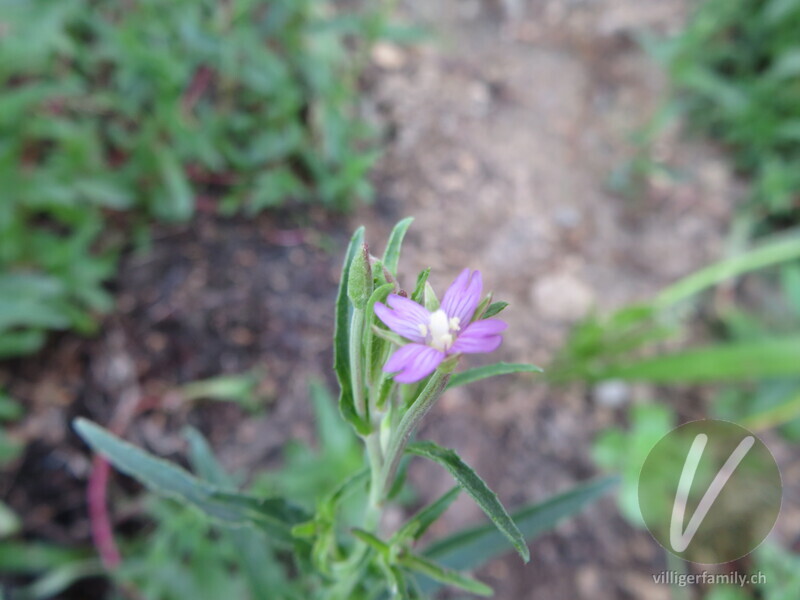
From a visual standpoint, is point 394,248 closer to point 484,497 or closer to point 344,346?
point 344,346

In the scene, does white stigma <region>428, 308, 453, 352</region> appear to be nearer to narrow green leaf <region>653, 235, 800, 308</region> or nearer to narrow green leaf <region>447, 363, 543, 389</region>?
narrow green leaf <region>447, 363, 543, 389</region>

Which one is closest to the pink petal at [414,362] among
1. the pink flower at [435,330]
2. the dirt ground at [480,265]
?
the pink flower at [435,330]

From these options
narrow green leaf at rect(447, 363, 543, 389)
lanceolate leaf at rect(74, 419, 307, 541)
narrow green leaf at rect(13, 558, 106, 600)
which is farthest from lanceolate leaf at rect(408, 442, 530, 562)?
narrow green leaf at rect(13, 558, 106, 600)

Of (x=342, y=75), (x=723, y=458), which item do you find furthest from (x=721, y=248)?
(x=342, y=75)

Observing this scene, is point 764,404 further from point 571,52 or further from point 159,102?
point 159,102

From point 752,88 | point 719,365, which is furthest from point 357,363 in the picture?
point 752,88
